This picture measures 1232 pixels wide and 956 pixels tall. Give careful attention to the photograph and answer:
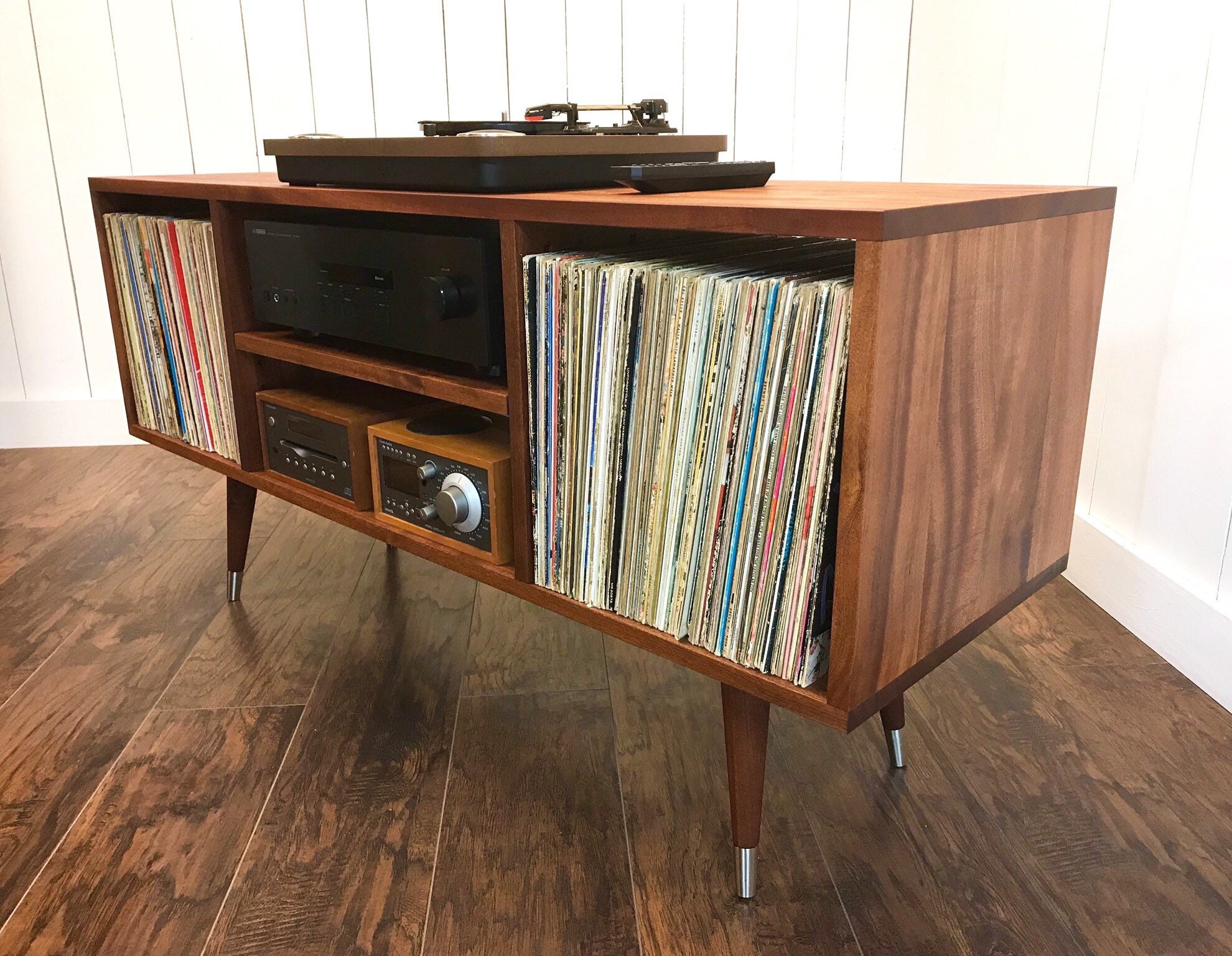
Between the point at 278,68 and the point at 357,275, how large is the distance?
1492 mm

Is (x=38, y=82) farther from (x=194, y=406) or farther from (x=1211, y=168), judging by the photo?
(x=1211, y=168)

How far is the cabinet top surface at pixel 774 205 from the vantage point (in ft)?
2.21

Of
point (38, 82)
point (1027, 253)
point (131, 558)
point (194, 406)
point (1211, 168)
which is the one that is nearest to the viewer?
point (1027, 253)

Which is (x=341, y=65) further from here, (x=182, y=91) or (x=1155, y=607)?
(x=1155, y=607)

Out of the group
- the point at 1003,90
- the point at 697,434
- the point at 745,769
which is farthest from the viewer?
the point at 1003,90

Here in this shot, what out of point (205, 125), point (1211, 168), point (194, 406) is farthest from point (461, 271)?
point (205, 125)

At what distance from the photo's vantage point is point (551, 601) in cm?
100

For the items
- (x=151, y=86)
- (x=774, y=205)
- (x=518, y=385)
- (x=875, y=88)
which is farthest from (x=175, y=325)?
(x=875, y=88)

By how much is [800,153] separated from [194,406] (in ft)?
4.95

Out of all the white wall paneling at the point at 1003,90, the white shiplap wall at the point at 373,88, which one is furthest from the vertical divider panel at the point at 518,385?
the white shiplap wall at the point at 373,88

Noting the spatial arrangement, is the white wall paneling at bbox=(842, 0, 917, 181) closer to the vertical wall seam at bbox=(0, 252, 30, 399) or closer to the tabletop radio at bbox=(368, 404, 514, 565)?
the tabletop radio at bbox=(368, 404, 514, 565)

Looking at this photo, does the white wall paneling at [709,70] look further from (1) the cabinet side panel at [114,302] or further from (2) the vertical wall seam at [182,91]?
(1) the cabinet side panel at [114,302]

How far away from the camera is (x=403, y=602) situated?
5.35ft

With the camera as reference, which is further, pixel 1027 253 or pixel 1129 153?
pixel 1129 153
